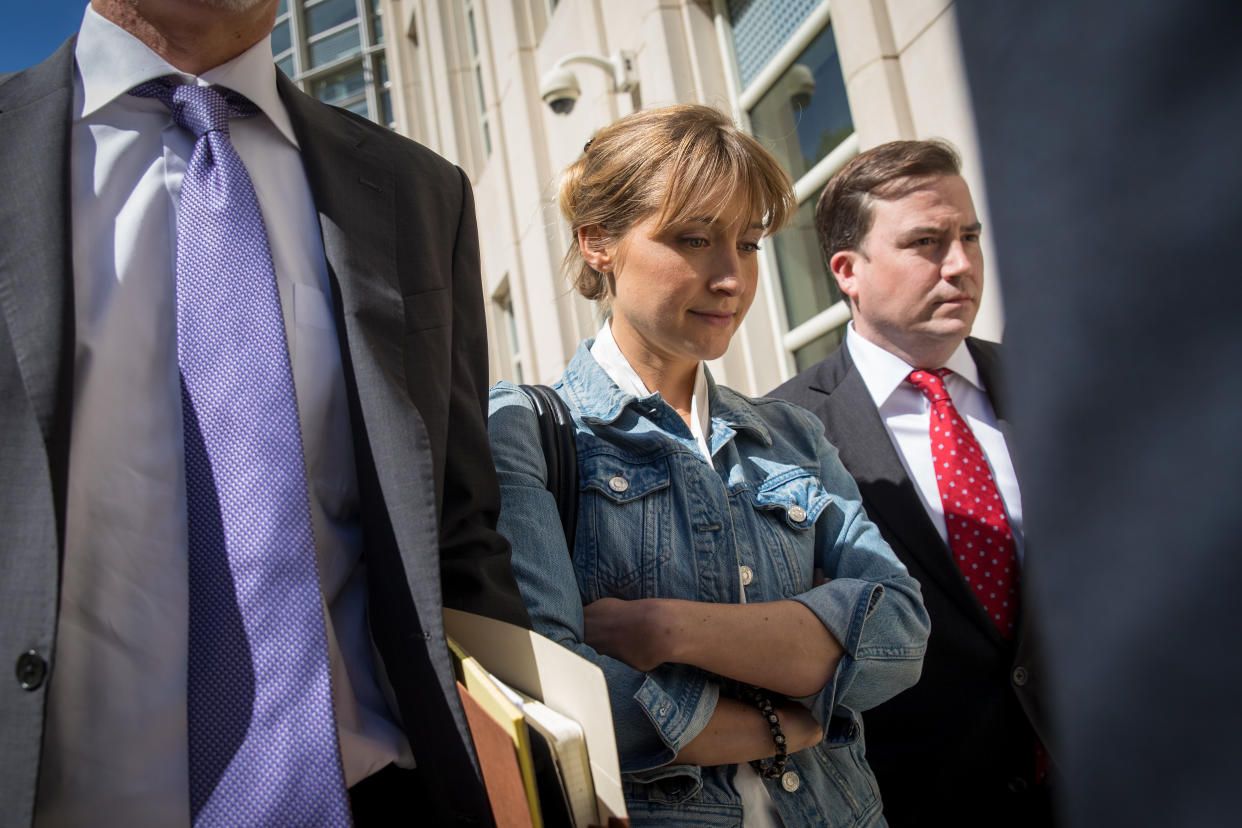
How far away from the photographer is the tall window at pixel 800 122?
14.8 ft

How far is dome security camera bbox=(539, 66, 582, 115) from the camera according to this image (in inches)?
257

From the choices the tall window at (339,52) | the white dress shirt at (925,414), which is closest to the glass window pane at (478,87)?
the tall window at (339,52)

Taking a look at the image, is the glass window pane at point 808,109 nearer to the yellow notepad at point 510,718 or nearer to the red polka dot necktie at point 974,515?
the red polka dot necktie at point 974,515

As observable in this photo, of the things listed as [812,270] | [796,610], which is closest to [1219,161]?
[796,610]

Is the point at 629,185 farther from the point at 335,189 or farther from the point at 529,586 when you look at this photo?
the point at 529,586

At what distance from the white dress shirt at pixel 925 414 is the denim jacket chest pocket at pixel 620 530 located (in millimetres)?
1054

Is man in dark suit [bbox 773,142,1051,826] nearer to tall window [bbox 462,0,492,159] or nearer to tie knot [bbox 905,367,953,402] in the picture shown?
tie knot [bbox 905,367,953,402]

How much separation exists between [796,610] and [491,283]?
10493mm

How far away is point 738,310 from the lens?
6.65ft

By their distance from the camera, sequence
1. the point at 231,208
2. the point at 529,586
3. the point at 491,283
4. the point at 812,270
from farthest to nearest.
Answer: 1. the point at 491,283
2. the point at 812,270
3. the point at 529,586
4. the point at 231,208

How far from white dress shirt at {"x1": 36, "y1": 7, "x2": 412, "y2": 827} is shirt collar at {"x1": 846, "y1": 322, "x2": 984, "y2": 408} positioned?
1.81 meters

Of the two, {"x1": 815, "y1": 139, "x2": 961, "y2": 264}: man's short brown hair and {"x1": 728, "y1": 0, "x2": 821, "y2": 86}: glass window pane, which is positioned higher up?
{"x1": 728, "y1": 0, "x2": 821, "y2": 86}: glass window pane

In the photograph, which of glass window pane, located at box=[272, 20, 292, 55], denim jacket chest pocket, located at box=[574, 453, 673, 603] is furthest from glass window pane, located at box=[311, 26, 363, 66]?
denim jacket chest pocket, located at box=[574, 453, 673, 603]

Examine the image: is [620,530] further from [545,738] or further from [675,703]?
[545,738]
